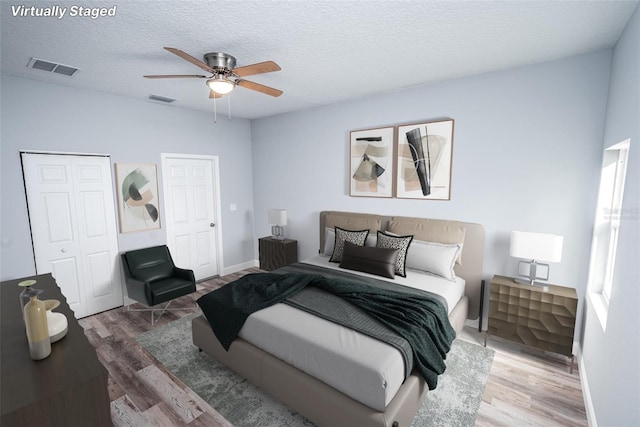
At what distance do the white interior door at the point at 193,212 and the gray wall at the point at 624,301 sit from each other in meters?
4.74

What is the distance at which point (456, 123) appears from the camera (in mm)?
3229

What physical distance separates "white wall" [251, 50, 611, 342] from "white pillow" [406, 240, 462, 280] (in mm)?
403

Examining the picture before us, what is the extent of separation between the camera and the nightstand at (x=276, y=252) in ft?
15.3

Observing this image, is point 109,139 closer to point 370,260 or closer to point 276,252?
point 276,252

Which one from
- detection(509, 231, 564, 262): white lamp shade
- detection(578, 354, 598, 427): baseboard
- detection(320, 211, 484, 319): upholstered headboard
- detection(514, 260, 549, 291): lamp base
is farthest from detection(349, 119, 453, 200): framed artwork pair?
detection(578, 354, 598, 427): baseboard

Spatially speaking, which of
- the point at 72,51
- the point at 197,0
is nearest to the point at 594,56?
the point at 197,0

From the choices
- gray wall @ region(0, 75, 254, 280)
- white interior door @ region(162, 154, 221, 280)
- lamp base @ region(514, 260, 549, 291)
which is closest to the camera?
lamp base @ region(514, 260, 549, 291)

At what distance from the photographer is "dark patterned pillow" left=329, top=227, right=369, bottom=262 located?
3592 millimetres

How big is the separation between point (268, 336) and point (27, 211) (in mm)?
3013

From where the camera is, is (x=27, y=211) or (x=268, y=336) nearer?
(x=268, y=336)

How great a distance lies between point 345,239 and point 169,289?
2231 millimetres

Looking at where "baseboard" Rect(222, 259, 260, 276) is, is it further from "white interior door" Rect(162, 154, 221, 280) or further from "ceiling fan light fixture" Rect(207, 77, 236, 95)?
"ceiling fan light fixture" Rect(207, 77, 236, 95)

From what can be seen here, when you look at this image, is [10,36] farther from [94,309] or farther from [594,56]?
[594,56]

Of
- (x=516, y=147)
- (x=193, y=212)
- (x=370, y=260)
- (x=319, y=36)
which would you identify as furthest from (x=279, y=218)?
(x=516, y=147)
